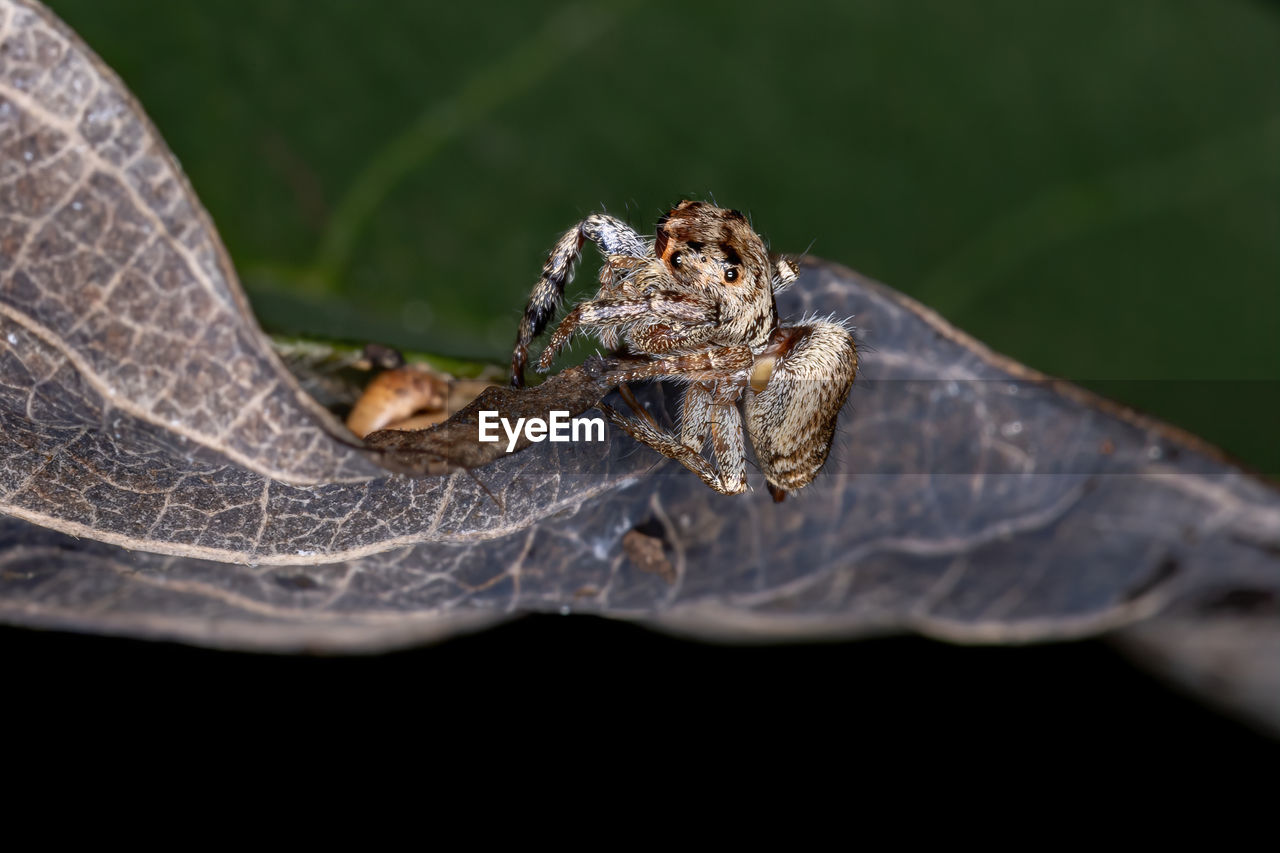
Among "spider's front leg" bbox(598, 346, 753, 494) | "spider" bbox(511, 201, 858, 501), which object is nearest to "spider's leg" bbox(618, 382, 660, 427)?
"spider's front leg" bbox(598, 346, 753, 494)

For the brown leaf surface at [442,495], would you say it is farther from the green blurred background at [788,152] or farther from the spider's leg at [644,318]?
Result: the green blurred background at [788,152]

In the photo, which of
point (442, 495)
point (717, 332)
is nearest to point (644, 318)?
point (717, 332)

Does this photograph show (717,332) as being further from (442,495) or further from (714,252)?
(442,495)

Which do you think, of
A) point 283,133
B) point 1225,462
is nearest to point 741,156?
point 283,133

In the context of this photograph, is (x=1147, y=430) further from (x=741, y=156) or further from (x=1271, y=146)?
(x=1271, y=146)

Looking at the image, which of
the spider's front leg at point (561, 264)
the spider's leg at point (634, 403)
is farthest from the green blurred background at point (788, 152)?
the spider's leg at point (634, 403)

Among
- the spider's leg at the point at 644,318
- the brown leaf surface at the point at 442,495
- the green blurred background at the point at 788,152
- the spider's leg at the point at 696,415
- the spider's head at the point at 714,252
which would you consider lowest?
the brown leaf surface at the point at 442,495
